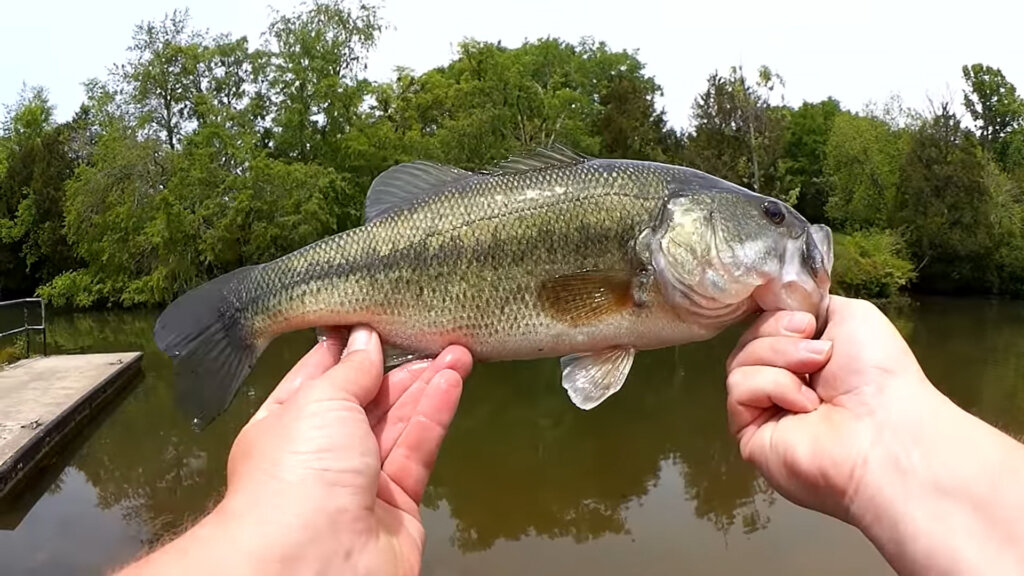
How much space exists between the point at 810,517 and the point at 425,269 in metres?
7.69

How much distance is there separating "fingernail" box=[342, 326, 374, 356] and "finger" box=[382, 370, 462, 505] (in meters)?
0.29

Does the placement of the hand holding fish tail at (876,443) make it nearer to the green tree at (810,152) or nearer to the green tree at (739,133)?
the green tree at (739,133)

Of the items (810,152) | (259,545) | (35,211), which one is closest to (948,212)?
(810,152)

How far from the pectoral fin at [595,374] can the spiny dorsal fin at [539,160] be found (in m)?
0.75

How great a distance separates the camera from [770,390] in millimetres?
2213

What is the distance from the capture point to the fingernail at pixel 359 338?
2568 mm

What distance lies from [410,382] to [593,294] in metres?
0.74

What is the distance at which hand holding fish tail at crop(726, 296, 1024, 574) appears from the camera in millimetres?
1761

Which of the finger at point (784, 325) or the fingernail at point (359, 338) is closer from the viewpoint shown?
the finger at point (784, 325)

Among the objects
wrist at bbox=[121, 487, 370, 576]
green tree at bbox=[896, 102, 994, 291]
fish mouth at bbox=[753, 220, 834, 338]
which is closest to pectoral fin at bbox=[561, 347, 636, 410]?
fish mouth at bbox=[753, 220, 834, 338]

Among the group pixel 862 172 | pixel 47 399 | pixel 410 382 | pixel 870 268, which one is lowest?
pixel 47 399

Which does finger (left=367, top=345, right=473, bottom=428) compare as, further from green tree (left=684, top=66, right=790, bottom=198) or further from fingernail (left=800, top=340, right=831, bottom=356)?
green tree (left=684, top=66, right=790, bottom=198)

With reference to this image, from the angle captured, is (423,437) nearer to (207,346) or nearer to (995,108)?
(207,346)

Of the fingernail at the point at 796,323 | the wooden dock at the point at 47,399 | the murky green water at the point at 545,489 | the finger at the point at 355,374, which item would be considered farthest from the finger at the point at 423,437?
the wooden dock at the point at 47,399
